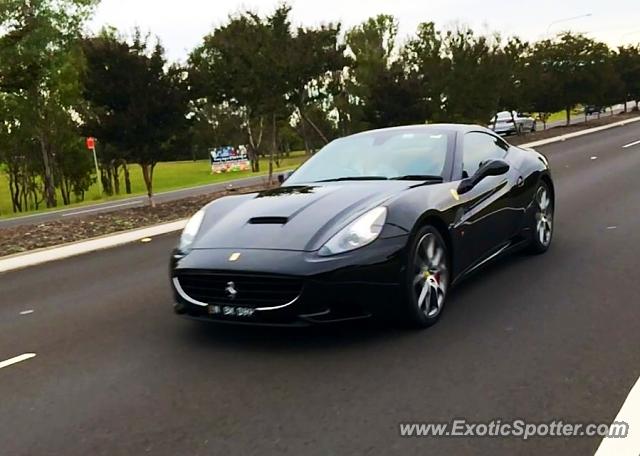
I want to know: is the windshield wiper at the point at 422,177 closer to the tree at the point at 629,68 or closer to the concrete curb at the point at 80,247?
the concrete curb at the point at 80,247

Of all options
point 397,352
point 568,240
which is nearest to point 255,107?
point 568,240

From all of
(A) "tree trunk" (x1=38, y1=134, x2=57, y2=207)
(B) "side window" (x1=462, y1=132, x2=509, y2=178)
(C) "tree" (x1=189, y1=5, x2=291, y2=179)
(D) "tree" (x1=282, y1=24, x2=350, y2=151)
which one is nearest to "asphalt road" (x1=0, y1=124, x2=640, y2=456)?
(B) "side window" (x1=462, y1=132, x2=509, y2=178)

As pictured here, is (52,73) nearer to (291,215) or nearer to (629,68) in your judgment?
(291,215)

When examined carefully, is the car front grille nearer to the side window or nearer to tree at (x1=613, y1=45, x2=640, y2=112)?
the side window

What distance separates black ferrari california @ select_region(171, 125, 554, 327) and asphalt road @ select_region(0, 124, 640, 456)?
292 mm

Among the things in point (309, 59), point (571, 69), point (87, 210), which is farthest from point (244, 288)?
point (571, 69)

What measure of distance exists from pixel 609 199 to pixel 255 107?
10.4 meters

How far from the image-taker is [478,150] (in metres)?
6.02

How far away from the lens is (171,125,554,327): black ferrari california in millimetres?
4188

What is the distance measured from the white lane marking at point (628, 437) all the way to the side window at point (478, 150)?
249 centimetres

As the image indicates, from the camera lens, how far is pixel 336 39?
70.4 ft

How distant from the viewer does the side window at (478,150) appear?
5637 millimetres

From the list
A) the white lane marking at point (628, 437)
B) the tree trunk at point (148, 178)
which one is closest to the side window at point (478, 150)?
the white lane marking at point (628, 437)

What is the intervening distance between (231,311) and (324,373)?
750 mm
